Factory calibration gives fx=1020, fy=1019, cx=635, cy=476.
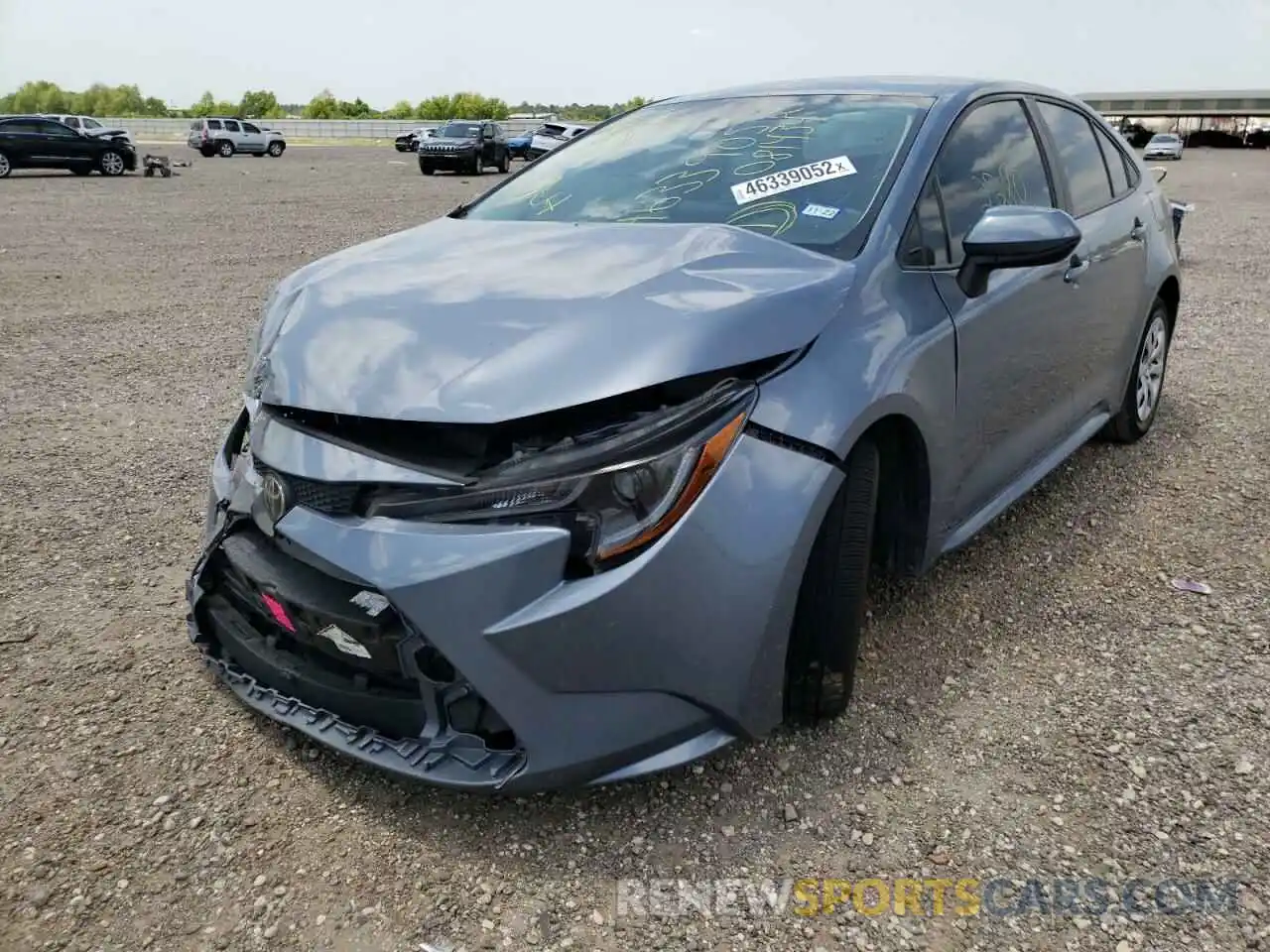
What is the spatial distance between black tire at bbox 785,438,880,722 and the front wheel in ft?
87.9

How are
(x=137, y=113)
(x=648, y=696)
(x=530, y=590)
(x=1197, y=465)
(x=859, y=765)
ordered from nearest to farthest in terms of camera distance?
(x=530, y=590), (x=648, y=696), (x=859, y=765), (x=1197, y=465), (x=137, y=113)

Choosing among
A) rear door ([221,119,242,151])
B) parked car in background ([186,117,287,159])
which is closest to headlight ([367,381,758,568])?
parked car in background ([186,117,287,159])

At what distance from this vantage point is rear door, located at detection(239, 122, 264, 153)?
37.5m

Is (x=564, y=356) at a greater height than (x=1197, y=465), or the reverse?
(x=564, y=356)

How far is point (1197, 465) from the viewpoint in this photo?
4445mm

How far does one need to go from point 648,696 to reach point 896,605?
4.57 feet

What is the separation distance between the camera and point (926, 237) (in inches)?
109

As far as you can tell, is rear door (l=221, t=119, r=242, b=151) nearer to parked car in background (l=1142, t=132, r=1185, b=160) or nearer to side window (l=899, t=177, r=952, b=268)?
parked car in background (l=1142, t=132, r=1185, b=160)

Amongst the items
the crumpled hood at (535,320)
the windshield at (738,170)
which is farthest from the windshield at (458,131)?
the crumpled hood at (535,320)

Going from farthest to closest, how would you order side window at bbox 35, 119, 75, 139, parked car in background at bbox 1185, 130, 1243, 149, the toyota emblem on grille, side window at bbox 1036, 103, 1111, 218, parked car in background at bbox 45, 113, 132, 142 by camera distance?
parked car in background at bbox 1185, 130, 1243, 149 → parked car in background at bbox 45, 113, 132, 142 → side window at bbox 35, 119, 75, 139 → side window at bbox 1036, 103, 1111, 218 → the toyota emblem on grille

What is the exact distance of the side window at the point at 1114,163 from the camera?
13.8 feet

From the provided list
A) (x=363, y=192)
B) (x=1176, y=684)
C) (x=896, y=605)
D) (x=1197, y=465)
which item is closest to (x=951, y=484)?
(x=896, y=605)

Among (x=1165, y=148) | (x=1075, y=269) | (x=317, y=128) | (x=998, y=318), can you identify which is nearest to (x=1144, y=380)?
(x=1075, y=269)

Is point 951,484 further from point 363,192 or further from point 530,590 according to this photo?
point 363,192
